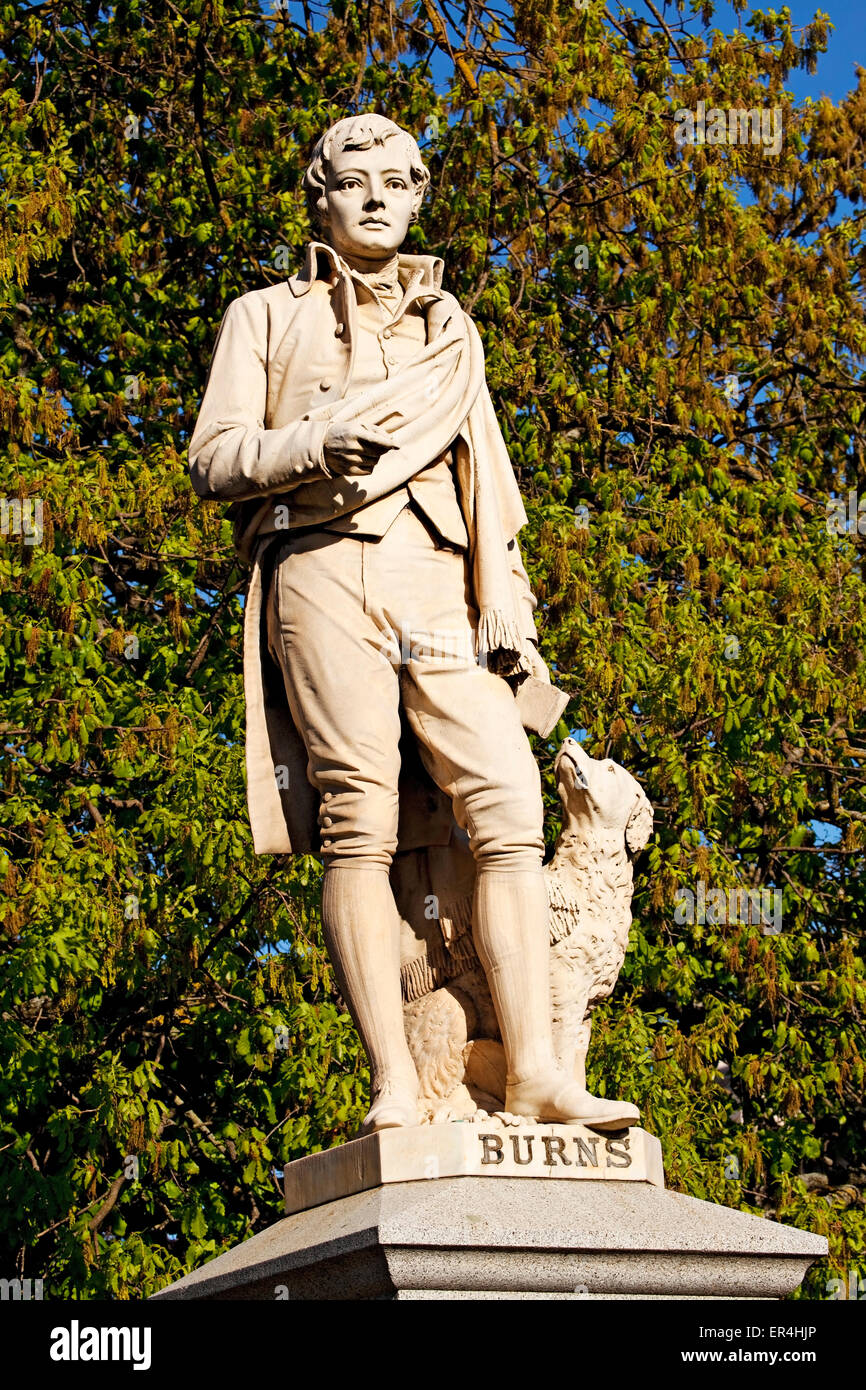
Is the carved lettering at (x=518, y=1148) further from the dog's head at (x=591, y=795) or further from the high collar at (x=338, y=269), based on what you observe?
the high collar at (x=338, y=269)

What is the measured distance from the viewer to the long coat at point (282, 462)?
625 cm

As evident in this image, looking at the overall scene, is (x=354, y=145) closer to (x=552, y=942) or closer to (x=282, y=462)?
(x=282, y=462)

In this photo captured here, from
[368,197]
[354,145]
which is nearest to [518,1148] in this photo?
[368,197]

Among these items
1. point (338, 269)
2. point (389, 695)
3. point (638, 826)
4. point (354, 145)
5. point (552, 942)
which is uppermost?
point (354, 145)

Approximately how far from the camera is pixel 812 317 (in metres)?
15.5

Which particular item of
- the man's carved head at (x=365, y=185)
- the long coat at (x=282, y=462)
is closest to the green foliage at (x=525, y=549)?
the long coat at (x=282, y=462)

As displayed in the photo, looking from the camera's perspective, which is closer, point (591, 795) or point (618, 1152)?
point (618, 1152)

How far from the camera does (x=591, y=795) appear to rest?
6.63 meters

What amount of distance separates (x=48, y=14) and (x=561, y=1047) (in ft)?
34.2

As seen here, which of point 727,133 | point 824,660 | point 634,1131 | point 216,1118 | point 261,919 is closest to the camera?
point 634,1131

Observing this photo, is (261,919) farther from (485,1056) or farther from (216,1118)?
(485,1056)

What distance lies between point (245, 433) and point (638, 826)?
181 cm

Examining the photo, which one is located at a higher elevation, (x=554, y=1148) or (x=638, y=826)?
(x=638, y=826)
